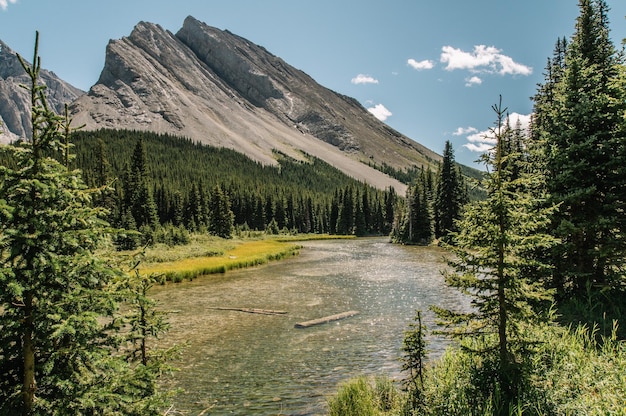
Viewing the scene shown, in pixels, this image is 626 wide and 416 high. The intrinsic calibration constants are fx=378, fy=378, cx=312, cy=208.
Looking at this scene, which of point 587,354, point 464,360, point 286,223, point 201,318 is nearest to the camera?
point 587,354

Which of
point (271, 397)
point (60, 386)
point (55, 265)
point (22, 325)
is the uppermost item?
point (55, 265)

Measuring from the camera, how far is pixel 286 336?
806 inches

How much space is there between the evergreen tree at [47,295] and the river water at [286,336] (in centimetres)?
440

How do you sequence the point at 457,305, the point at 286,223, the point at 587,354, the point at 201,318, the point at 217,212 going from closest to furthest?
the point at 587,354 < the point at 201,318 < the point at 457,305 < the point at 217,212 < the point at 286,223

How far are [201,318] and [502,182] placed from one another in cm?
1992

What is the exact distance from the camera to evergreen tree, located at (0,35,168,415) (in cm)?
554

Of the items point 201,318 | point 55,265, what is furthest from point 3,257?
point 201,318

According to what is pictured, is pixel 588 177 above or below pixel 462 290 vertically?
above

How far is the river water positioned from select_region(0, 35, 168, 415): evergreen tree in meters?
4.40

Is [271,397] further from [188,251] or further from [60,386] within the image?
[188,251]

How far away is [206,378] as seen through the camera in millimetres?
Answer: 15211

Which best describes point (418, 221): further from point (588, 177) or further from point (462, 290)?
point (462, 290)

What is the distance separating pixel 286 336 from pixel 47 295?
1585cm

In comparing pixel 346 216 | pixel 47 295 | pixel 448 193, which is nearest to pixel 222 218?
pixel 448 193
